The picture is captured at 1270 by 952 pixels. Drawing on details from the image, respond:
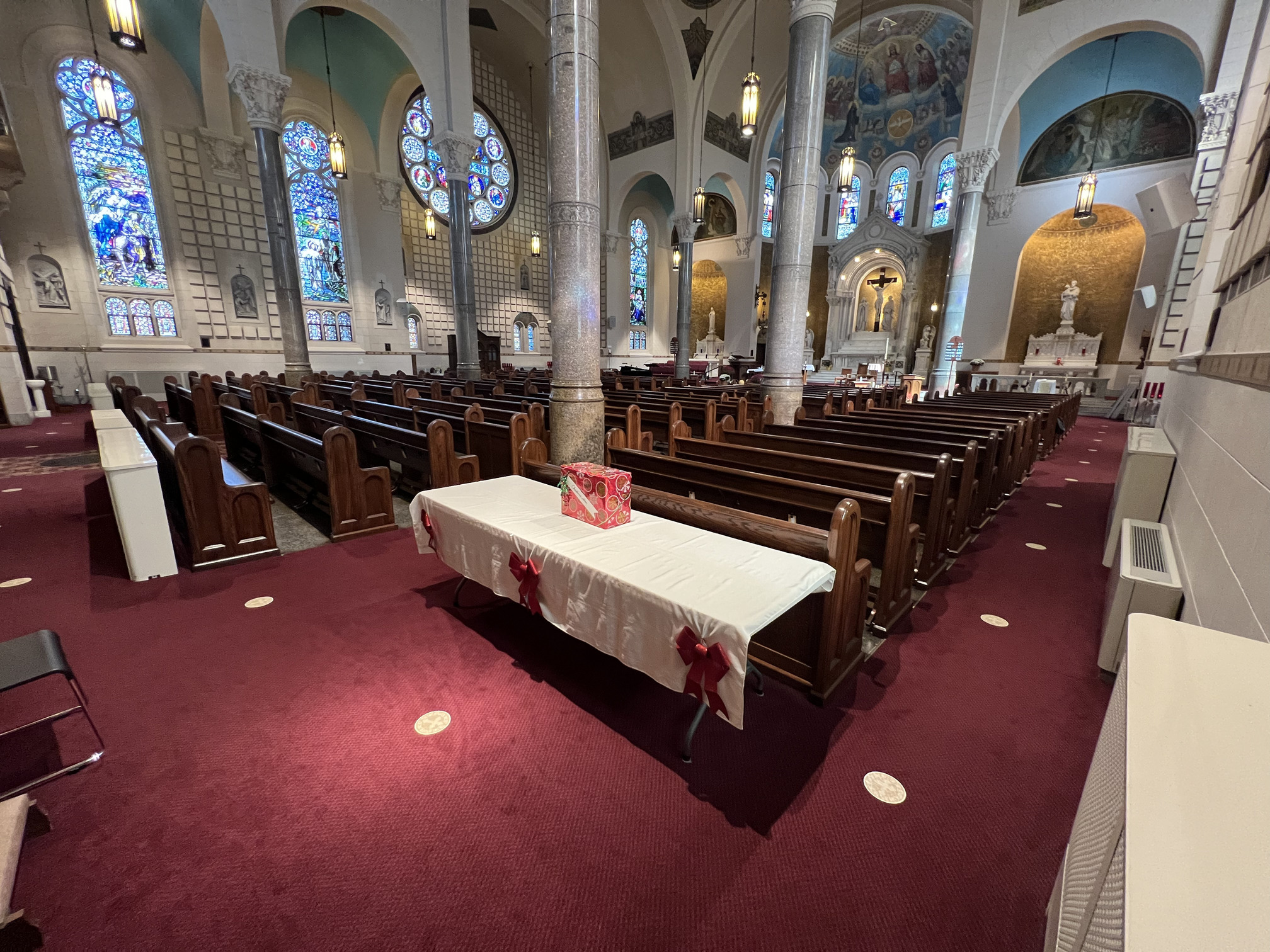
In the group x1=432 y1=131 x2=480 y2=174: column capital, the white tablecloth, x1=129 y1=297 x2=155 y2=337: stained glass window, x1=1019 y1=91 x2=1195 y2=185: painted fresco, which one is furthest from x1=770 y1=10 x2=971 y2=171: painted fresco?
the white tablecloth

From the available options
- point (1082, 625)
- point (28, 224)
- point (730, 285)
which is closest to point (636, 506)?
point (1082, 625)

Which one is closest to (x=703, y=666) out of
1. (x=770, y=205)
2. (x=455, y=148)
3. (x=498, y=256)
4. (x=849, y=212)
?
(x=455, y=148)

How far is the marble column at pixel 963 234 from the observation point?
35.7 ft

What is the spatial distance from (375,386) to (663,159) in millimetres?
11843

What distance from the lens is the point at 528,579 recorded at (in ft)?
7.07

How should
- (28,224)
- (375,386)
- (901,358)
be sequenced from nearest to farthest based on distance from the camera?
(375,386) < (28,224) < (901,358)

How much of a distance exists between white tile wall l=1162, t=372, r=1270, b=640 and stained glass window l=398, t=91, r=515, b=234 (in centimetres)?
1684

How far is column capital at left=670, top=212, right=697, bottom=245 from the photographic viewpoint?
14758mm

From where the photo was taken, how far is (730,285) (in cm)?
2106

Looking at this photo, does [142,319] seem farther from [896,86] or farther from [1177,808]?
[896,86]

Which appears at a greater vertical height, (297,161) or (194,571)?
(297,161)

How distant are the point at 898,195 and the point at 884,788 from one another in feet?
77.6

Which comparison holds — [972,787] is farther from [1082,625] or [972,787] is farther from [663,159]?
[663,159]

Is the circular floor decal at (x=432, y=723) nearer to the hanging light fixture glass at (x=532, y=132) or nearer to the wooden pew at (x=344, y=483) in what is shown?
the wooden pew at (x=344, y=483)
